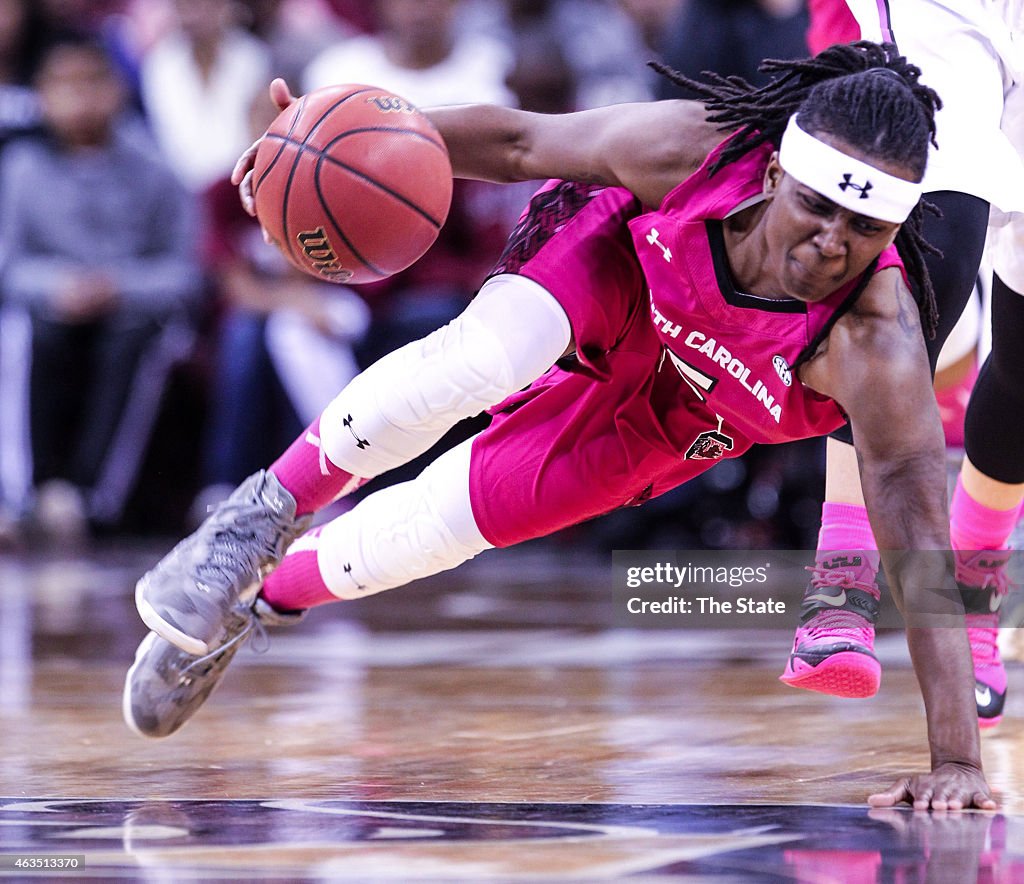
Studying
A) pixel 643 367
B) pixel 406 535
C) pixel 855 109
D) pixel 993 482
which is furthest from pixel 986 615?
pixel 855 109

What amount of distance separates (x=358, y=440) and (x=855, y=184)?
0.89 metres

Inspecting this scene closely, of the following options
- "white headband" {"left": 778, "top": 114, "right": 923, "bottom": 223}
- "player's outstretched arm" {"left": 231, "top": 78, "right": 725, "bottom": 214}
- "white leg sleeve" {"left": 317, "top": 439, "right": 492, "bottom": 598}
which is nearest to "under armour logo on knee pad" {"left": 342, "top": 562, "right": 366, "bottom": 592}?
"white leg sleeve" {"left": 317, "top": 439, "right": 492, "bottom": 598}

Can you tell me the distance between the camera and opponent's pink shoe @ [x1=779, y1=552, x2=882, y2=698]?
104 inches

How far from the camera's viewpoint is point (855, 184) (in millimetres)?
2418

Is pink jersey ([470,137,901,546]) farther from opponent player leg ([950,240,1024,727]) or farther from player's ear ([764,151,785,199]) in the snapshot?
opponent player leg ([950,240,1024,727])

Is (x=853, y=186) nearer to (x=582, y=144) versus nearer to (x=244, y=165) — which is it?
(x=582, y=144)

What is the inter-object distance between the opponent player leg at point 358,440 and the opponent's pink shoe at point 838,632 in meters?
0.62

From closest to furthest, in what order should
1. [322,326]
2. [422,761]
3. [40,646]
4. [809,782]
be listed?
[809,782]
[422,761]
[40,646]
[322,326]

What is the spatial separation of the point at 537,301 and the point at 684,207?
28 cm

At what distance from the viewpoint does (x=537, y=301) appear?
2729 mm

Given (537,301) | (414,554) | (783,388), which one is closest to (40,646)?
(414,554)

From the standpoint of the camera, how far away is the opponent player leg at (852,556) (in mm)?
2658

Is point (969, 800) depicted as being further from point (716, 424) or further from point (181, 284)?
point (181, 284)

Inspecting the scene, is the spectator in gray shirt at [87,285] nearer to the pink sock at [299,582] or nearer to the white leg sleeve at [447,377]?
the pink sock at [299,582]
